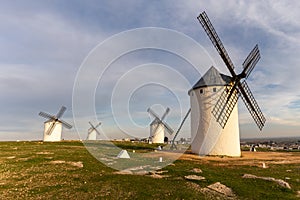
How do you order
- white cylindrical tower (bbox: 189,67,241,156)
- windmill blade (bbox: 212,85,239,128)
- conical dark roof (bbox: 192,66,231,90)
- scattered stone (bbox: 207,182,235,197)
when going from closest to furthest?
scattered stone (bbox: 207,182,235,197), windmill blade (bbox: 212,85,239,128), white cylindrical tower (bbox: 189,67,241,156), conical dark roof (bbox: 192,66,231,90)

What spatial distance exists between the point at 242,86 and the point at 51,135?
6124 centimetres

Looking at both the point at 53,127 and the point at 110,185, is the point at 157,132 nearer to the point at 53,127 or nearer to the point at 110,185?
the point at 53,127

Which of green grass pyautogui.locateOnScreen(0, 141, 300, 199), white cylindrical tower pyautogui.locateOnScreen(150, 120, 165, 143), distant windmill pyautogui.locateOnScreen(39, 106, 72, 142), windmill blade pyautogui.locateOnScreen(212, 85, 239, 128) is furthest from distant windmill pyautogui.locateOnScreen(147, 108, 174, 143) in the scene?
green grass pyautogui.locateOnScreen(0, 141, 300, 199)

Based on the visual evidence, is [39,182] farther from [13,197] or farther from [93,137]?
[93,137]

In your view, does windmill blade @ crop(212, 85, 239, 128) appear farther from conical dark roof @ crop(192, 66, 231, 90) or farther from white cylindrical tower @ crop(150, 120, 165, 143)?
white cylindrical tower @ crop(150, 120, 165, 143)

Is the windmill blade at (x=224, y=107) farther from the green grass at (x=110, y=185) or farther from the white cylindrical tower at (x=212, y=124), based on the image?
the green grass at (x=110, y=185)

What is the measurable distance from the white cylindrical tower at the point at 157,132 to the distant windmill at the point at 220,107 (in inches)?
1876

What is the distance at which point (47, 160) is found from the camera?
2833cm

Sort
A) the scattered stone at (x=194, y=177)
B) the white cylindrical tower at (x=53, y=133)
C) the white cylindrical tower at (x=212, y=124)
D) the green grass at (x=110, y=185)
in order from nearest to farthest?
the green grass at (x=110, y=185) → the scattered stone at (x=194, y=177) → the white cylindrical tower at (x=212, y=124) → the white cylindrical tower at (x=53, y=133)

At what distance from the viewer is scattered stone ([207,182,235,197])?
16.8 m

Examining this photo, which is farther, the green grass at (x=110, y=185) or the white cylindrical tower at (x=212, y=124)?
the white cylindrical tower at (x=212, y=124)

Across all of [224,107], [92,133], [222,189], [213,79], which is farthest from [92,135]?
[222,189]

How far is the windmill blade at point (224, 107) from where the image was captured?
3825 cm

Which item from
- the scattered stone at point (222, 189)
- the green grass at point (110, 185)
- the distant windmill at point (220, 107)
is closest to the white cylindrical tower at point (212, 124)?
the distant windmill at point (220, 107)
